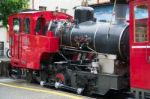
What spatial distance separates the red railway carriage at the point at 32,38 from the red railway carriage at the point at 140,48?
177 inches

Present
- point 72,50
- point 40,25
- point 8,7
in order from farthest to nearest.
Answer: point 8,7
point 40,25
point 72,50

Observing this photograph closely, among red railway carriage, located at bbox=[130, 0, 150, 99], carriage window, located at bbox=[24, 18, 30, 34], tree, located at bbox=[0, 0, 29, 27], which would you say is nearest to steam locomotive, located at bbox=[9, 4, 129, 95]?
carriage window, located at bbox=[24, 18, 30, 34]

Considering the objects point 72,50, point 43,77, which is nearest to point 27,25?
point 43,77

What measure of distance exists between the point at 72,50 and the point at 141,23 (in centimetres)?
426

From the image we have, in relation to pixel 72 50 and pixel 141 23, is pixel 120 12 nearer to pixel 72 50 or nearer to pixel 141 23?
pixel 141 23

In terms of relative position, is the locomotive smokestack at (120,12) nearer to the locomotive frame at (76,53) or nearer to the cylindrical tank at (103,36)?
the locomotive frame at (76,53)

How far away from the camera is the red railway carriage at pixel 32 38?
14.8 meters

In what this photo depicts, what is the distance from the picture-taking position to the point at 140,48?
10484 mm

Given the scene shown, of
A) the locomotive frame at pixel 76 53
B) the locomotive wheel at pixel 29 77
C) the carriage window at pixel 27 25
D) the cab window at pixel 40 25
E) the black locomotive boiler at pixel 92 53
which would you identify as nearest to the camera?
the locomotive frame at pixel 76 53

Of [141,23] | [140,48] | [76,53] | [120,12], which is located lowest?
[76,53]

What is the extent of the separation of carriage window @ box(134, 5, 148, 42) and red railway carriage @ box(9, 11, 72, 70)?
460 centimetres

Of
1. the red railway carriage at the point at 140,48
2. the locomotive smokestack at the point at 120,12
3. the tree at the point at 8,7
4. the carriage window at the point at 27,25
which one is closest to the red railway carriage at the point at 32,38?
the carriage window at the point at 27,25

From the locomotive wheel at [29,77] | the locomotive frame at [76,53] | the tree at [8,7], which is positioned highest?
the tree at [8,7]

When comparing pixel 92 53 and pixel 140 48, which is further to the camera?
pixel 92 53
